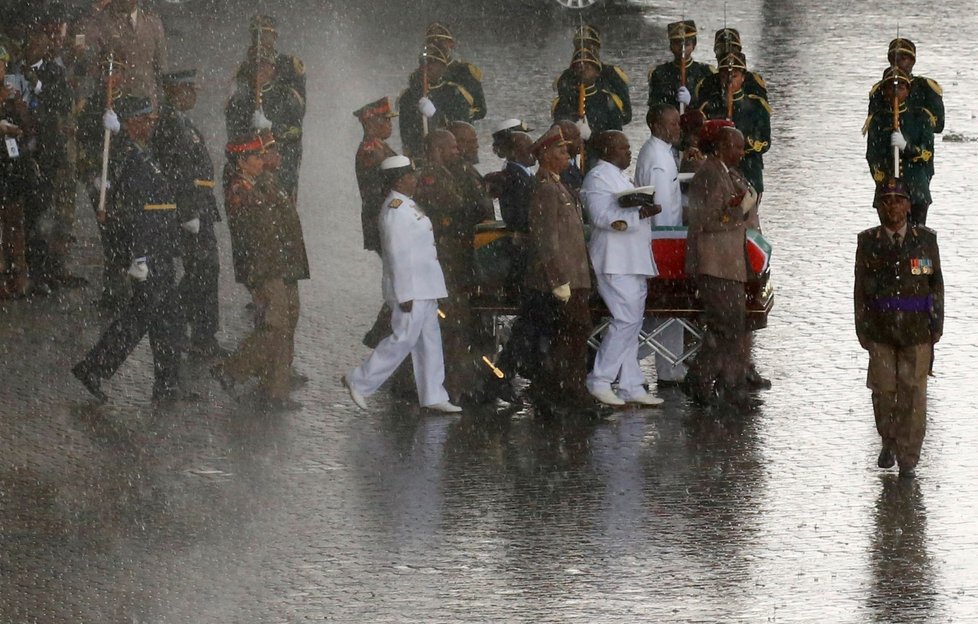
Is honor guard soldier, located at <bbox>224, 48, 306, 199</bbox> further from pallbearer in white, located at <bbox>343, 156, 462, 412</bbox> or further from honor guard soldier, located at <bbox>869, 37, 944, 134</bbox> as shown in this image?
honor guard soldier, located at <bbox>869, 37, 944, 134</bbox>

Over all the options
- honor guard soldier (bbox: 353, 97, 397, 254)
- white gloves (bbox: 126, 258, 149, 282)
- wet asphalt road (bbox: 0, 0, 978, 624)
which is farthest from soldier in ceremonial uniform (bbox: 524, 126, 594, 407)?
white gloves (bbox: 126, 258, 149, 282)

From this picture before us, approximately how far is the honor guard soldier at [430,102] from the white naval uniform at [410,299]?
269cm

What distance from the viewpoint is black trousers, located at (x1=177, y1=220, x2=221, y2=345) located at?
13656mm

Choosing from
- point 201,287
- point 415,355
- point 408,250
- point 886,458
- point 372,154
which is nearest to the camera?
point 886,458

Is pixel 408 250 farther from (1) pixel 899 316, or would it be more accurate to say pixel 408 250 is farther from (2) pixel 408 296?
(1) pixel 899 316

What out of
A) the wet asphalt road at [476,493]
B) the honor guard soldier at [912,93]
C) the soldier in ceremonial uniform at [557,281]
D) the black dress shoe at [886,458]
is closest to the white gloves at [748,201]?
the soldier in ceremonial uniform at [557,281]

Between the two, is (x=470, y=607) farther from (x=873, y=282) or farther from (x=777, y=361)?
(x=777, y=361)

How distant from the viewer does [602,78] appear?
15.9 meters

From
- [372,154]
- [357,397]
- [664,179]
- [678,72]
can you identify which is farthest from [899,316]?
[678,72]

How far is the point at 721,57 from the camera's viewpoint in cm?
1530

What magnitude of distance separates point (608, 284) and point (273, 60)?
14.0ft

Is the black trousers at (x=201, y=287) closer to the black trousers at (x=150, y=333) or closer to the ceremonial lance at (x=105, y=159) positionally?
the ceremonial lance at (x=105, y=159)

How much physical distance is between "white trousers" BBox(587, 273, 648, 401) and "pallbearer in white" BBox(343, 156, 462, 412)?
89 cm

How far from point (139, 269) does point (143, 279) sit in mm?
82
